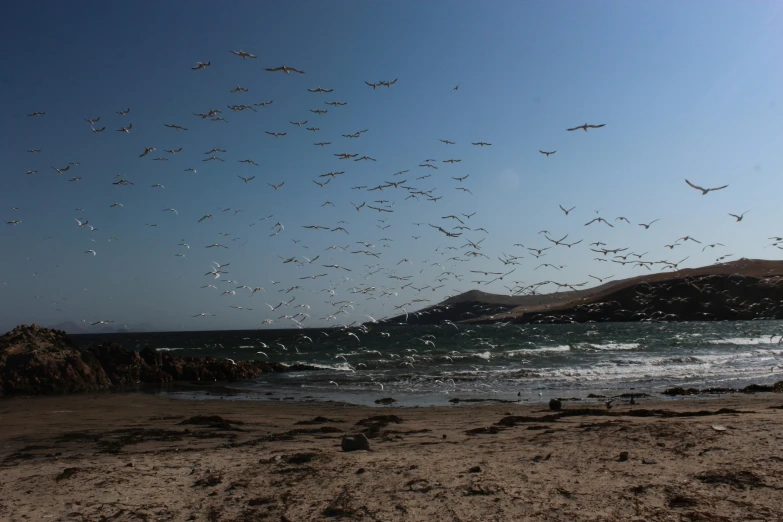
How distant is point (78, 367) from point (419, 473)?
26.3 meters

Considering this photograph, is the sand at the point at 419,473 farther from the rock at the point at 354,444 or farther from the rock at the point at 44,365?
the rock at the point at 44,365

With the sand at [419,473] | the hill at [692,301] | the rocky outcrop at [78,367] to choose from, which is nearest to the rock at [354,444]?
the sand at [419,473]

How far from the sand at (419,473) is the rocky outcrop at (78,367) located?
46.7 ft

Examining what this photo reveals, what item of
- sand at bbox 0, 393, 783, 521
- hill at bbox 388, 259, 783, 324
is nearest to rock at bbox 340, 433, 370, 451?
sand at bbox 0, 393, 783, 521

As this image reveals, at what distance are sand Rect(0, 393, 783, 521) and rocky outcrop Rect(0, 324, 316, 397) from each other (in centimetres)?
1424

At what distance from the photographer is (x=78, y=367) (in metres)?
27.5

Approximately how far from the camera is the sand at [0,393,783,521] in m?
6.12

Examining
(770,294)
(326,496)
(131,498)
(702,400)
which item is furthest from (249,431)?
(770,294)

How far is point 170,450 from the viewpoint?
10.4 metres

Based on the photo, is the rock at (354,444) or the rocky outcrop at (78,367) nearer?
the rock at (354,444)

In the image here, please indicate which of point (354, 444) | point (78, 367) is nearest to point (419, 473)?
point (354, 444)

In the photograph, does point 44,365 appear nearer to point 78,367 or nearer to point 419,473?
point 78,367

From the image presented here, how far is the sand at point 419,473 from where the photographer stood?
20.1 ft

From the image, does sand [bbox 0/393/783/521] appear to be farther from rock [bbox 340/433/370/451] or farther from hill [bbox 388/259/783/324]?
hill [bbox 388/259/783/324]
